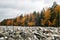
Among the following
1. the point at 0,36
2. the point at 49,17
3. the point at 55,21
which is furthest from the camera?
the point at 49,17

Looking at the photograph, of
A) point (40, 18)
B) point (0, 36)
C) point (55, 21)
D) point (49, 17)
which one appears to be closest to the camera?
point (0, 36)

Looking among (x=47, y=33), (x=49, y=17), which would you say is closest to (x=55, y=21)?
(x=49, y=17)

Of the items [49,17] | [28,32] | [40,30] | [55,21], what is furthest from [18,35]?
[49,17]

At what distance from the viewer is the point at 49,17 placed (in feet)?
71.3

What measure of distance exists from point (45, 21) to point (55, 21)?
9.68 ft

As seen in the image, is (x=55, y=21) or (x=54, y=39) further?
(x=55, y=21)

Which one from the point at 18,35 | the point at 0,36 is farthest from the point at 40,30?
the point at 0,36

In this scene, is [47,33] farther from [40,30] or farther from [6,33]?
[6,33]

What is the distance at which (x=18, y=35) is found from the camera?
9.80 m

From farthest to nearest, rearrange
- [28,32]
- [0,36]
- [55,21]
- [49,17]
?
[49,17], [55,21], [28,32], [0,36]

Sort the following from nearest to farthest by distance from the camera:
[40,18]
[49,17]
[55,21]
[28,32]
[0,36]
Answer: [0,36], [28,32], [55,21], [49,17], [40,18]

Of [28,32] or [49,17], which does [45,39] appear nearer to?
[28,32]

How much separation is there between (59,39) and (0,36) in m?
2.17

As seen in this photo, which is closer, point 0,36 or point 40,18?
point 0,36
